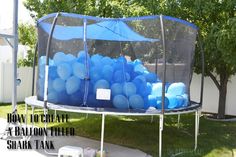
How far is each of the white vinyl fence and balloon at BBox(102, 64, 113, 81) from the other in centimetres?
598

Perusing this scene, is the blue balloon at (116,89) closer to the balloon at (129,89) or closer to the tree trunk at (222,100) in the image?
the balloon at (129,89)

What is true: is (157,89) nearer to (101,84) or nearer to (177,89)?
(177,89)

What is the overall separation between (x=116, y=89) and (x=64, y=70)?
1.09 m

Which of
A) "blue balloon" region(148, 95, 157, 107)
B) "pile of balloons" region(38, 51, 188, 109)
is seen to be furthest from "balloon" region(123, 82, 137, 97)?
"blue balloon" region(148, 95, 157, 107)

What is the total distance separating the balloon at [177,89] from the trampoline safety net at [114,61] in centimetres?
2

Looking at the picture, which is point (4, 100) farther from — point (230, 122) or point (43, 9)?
point (230, 122)

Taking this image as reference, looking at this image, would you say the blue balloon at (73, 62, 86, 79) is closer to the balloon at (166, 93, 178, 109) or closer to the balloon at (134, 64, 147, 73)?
the balloon at (134, 64, 147, 73)

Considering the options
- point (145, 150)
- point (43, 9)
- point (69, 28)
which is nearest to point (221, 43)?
point (145, 150)

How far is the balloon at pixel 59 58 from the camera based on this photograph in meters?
6.42

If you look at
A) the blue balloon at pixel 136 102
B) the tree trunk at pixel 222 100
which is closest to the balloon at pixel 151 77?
the blue balloon at pixel 136 102

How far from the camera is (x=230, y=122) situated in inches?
398

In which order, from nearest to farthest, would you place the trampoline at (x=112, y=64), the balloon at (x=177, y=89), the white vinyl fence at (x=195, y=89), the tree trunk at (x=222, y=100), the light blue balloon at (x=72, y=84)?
the trampoline at (x=112, y=64) → the light blue balloon at (x=72, y=84) → the balloon at (x=177, y=89) → the tree trunk at (x=222, y=100) → the white vinyl fence at (x=195, y=89)

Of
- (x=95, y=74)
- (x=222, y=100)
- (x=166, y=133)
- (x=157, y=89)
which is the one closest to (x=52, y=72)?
(x=95, y=74)

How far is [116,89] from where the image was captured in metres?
6.40
